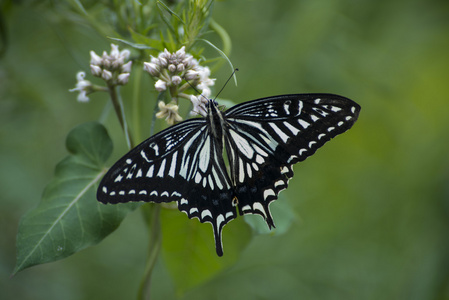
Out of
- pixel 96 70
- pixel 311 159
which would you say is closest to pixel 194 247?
pixel 96 70

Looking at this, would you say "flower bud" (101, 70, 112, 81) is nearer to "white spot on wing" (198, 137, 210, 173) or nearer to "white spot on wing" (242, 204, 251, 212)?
"white spot on wing" (198, 137, 210, 173)

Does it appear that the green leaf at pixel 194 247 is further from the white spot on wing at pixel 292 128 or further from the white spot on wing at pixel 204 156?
the white spot on wing at pixel 292 128

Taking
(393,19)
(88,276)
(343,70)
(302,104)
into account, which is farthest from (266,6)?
(88,276)

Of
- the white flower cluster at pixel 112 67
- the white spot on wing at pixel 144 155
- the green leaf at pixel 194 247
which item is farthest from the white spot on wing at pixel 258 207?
the white flower cluster at pixel 112 67

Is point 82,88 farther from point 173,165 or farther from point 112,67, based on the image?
point 173,165

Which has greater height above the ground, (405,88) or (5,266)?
(405,88)

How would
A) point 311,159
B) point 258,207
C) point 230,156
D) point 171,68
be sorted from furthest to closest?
point 311,159, point 230,156, point 258,207, point 171,68

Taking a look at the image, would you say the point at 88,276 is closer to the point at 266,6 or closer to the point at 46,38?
the point at 46,38
